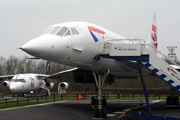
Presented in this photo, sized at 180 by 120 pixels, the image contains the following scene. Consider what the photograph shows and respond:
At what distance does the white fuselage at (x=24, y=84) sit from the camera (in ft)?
112

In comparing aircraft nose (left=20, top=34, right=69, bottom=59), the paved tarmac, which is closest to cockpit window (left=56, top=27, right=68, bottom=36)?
aircraft nose (left=20, top=34, right=69, bottom=59)

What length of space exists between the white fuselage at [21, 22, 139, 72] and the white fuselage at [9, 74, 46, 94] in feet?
73.7

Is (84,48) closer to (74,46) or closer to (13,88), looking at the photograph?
(74,46)

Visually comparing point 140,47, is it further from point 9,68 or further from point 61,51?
point 9,68

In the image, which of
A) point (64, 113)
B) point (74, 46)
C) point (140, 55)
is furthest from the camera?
point (64, 113)

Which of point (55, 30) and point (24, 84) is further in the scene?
point (24, 84)

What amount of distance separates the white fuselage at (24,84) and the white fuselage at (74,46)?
884 inches

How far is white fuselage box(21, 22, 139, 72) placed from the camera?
9938 millimetres

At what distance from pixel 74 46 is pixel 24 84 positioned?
2567cm

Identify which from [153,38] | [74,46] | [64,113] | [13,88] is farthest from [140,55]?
[13,88]

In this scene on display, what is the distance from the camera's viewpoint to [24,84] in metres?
35.3

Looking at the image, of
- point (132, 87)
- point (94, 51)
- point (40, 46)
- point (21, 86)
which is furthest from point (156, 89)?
point (40, 46)

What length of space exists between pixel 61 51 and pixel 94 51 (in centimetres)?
202

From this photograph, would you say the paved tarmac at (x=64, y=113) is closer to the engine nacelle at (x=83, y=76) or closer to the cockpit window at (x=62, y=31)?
the engine nacelle at (x=83, y=76)
